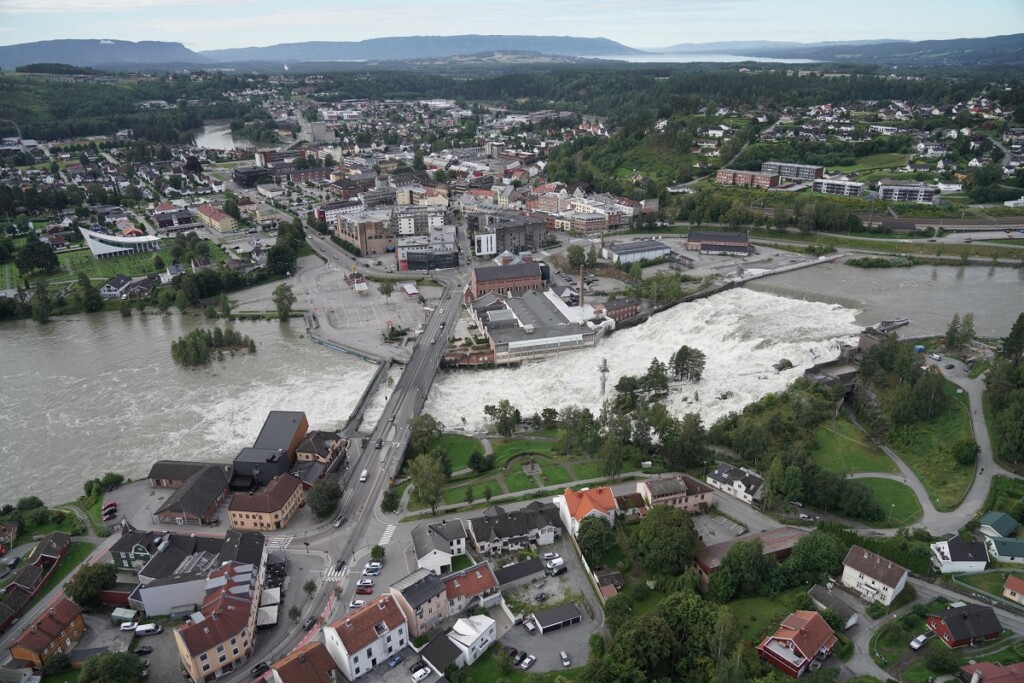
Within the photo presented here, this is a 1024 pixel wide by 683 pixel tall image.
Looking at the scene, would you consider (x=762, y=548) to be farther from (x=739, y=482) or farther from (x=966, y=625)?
(x=966, y=625)

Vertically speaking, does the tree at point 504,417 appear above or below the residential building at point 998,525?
below

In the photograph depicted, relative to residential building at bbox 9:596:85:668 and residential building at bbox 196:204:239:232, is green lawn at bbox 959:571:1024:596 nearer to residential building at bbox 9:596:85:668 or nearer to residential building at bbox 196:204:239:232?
residential building at bbox 9:596:85:668

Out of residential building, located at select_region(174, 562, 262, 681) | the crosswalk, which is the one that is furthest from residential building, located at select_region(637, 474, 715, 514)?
residential building, located at select_region(174, 562, 262, 681)

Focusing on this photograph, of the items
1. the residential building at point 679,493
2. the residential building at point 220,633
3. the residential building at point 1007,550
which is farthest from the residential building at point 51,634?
the residential building at point 1007,550

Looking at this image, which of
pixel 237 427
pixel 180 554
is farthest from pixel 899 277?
pixel 180 554

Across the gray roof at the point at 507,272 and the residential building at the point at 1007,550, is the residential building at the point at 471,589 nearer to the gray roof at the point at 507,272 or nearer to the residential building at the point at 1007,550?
the residential building at the point at 1007,550

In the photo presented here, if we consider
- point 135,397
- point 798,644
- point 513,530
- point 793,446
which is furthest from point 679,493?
point 135,397
